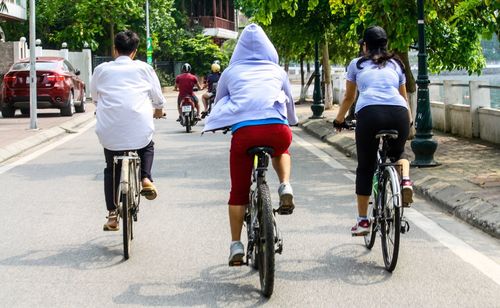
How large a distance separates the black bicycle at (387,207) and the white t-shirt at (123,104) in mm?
1876

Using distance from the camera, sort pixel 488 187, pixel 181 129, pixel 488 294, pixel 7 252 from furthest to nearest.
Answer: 1. pixel 181 129
2. pixel 488 187
3. pixel 7 252
4. pixel 488 294

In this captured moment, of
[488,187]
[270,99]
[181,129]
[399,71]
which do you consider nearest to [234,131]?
[270,99]

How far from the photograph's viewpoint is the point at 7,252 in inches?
301

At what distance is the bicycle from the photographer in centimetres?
727

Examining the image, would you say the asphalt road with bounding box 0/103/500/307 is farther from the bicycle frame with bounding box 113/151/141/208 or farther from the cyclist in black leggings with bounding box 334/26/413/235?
the cyclist in black leggings with bounding box 334/26/413/235

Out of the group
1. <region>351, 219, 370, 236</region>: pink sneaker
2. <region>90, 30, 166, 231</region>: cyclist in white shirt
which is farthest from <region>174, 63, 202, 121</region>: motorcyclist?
<region>351, 219, 370, 236</region>: pink sneaker

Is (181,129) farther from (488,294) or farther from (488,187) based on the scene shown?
(488,294)

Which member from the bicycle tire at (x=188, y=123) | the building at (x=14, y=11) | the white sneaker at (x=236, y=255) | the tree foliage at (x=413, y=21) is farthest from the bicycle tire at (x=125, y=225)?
the building at (x=14, y=11)

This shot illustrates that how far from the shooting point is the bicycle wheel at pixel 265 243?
583cm

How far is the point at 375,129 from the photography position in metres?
7.02

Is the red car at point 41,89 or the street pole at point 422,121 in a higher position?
the red car at point 41,89

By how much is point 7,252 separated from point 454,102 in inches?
505

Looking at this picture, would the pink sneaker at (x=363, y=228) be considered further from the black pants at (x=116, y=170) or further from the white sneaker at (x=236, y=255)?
the black pants at (x=116, y=170)

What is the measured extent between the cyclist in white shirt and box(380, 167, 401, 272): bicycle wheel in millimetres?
1988
